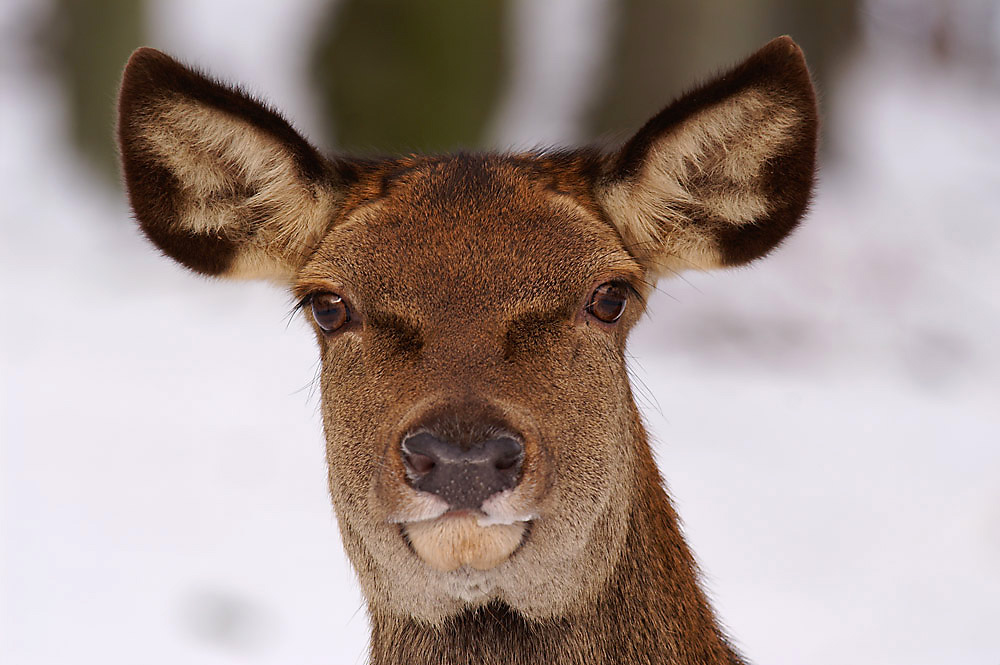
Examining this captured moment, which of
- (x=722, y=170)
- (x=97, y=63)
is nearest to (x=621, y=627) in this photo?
(x=722, y=170)

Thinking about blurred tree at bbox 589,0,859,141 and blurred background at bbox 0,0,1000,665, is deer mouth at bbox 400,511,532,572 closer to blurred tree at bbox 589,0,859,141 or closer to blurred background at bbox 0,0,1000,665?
blurred background at bbox 0,0,1000,665

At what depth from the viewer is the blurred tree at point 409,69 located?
12.4 metres

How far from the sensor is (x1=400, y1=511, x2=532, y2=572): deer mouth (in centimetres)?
343

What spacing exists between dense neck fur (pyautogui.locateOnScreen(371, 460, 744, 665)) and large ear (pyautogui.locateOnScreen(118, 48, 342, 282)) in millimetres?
1396

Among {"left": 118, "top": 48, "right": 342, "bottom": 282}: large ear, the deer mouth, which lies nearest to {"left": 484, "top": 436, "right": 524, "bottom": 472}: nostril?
the deer mouth

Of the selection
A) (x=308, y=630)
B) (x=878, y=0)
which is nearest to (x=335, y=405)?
(x=308, y=630)

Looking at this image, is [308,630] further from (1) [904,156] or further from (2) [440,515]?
(1) [904,156]

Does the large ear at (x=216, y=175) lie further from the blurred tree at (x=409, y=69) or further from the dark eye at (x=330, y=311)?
the blurred tree at (x=409, y=69)

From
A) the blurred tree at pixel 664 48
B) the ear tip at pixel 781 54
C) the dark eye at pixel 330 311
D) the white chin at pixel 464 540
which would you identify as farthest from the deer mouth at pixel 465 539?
the blurred tree at pixel 664 48

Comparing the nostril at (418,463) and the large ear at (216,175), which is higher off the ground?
the large ear at (216,175)

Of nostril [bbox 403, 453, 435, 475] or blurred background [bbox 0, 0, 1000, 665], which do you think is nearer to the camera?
nostril [bbox 403, 453, 435, 475]

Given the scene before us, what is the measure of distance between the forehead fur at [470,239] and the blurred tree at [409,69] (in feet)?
26.6

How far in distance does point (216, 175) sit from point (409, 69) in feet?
27.4

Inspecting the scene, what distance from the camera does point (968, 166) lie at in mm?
17078
